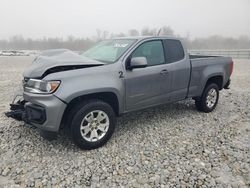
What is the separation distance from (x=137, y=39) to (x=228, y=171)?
2677mm

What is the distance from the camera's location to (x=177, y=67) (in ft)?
15.9

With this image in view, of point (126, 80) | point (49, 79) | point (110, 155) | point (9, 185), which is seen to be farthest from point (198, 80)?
point (9, 185)

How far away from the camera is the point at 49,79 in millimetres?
3371

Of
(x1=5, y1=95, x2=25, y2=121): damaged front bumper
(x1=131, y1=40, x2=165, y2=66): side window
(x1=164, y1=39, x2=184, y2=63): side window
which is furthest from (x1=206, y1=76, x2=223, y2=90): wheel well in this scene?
(x1=5, y1=95, x2=25, y2=121): damaged front bumper

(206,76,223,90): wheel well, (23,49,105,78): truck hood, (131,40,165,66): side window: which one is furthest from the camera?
(206,76,223,90): wheel well

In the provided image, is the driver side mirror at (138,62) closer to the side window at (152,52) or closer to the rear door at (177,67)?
the side window at (152,52)

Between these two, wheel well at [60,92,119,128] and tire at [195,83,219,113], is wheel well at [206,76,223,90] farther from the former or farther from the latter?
wheel well at [60,92,119,128]

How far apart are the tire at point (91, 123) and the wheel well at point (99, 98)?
0.27 feet

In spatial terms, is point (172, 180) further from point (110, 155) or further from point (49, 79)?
point (49, 79)

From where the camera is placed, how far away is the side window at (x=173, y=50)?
15.8ft

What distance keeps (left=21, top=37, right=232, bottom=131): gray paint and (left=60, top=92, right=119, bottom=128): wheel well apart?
8cm

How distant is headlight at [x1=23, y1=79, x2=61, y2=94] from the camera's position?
336 cm

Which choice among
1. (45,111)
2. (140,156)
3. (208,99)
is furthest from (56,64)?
(208,99)

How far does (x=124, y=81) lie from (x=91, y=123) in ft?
2.89
